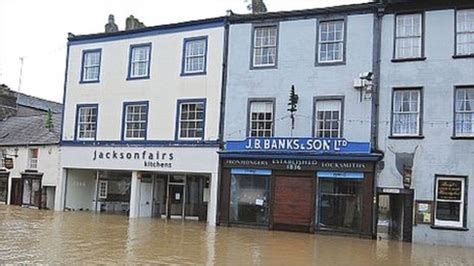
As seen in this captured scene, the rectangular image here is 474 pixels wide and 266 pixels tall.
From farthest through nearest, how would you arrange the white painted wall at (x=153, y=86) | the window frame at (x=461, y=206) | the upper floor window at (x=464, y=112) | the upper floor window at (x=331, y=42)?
the white painted wall at (x=153, y=86) < the upper floor window at (x=331, y=42) < the upper floor window at (x=464, y=112) < the window frame at (x=461, y=206)

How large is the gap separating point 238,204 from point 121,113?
7.34 m

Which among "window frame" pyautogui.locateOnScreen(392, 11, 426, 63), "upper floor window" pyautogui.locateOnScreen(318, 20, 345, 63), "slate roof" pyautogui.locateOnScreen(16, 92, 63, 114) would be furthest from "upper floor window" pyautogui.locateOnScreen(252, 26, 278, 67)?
"slate roof" pyautogui.locateOnScreen(16, 92, 63, 114)

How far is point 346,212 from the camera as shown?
21.0 m

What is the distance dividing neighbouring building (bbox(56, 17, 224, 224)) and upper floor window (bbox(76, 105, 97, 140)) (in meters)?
0.05

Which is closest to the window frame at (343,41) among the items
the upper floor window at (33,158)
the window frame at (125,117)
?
the window frame at (125,117)

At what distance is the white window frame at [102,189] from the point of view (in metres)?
28.7

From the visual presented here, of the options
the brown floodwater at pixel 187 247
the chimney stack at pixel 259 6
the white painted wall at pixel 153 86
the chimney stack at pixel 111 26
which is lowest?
the brown floodwater at pixel 187 247

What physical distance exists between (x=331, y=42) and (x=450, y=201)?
7204 millimetres

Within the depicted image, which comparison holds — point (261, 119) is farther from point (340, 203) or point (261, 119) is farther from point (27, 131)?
point (27, 131)

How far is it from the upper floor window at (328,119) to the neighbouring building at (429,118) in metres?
1.60

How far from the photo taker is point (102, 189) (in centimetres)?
2880

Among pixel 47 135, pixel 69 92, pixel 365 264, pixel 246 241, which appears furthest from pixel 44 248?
pixel 47 135

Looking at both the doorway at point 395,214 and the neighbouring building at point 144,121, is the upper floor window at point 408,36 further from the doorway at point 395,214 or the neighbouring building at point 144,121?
the neighbouring building at point 144,121

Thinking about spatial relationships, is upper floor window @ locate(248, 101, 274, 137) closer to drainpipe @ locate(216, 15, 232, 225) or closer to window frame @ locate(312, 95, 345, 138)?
drainpipe @ locate(216, 15, 232, 225)
